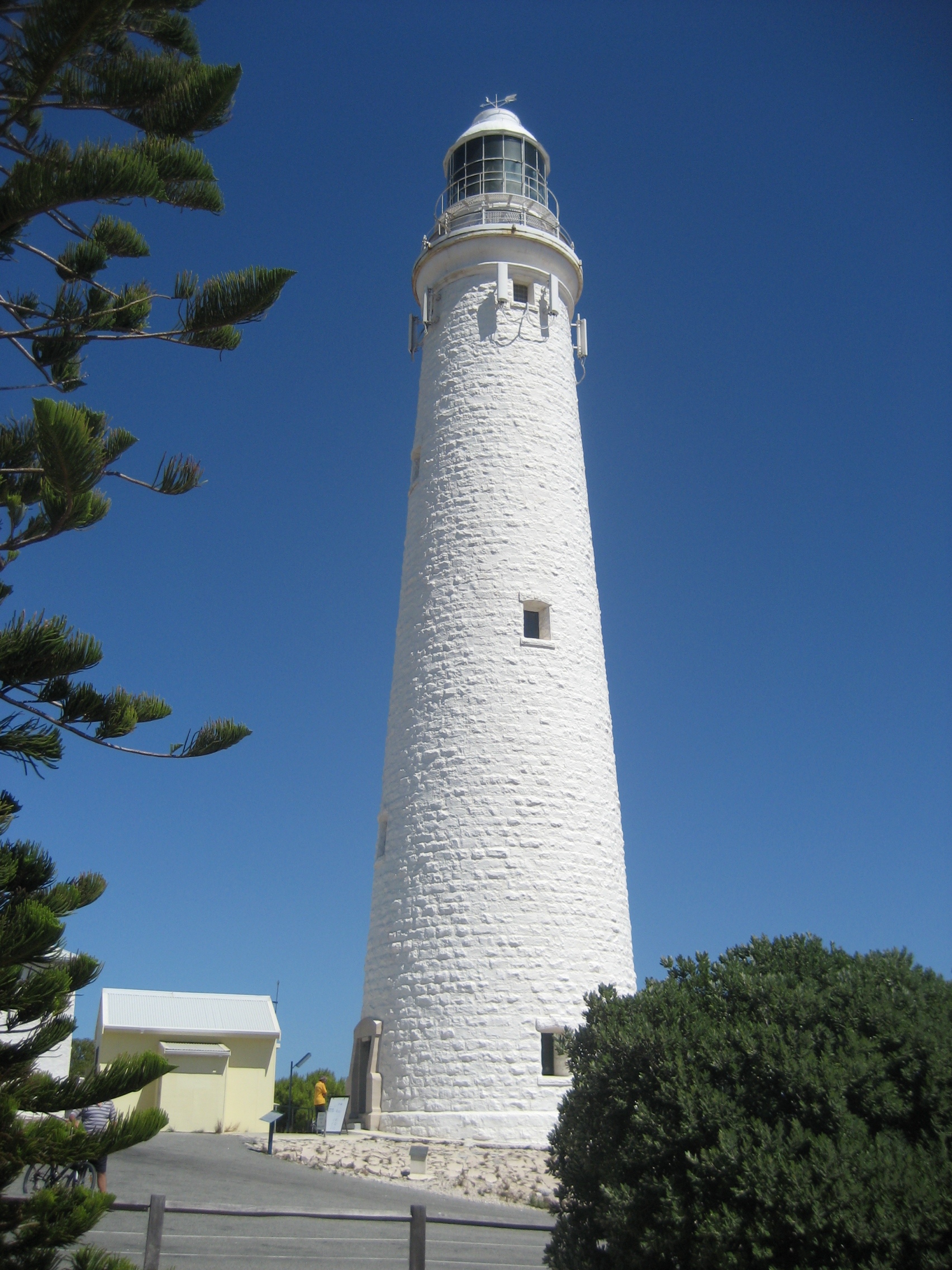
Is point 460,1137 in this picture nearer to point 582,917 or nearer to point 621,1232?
point 582,917

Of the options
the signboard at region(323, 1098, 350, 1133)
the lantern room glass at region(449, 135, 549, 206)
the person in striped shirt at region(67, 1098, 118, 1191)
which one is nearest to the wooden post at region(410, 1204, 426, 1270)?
the person in striped shirt at region(67, 1098, 118, 1191)

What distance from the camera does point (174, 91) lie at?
7.62m

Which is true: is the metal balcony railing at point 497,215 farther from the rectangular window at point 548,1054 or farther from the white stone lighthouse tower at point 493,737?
the rectangular window at point 548,1054

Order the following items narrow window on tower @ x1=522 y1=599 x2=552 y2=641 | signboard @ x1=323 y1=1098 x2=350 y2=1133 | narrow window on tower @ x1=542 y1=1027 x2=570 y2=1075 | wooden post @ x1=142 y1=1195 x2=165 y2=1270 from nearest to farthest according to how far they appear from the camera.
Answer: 1. wooden post @ x1=142 y1=1195 x2=165 y2=1270
2. narrow window on tower @ x1=542 y1=1027 x2=570 y2=1075
3. signboard @ x1=323 y1=1098 x2=350 y2=1133
4. narrow window on tower @ x1=522 y1=599 x2=552 y2=641

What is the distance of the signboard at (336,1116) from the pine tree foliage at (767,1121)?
26.4 ft

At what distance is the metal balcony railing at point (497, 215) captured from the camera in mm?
19672

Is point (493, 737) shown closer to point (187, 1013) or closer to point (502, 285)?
point (502, 285)

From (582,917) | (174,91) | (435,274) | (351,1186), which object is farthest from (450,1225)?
(435,274)

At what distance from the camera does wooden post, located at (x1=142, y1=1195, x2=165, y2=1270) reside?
7.26 m

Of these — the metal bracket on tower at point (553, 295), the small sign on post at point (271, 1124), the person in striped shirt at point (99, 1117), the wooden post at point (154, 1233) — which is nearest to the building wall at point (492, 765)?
the metal bracket on tower at point (553, 295)

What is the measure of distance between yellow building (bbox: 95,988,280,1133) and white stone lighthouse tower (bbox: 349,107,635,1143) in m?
6.69

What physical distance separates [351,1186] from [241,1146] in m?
5.39

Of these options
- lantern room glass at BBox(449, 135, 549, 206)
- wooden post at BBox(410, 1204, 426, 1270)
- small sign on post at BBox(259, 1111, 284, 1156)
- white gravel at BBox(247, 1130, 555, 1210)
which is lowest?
wooden post at BBox(410, 1204, 426, 1270)

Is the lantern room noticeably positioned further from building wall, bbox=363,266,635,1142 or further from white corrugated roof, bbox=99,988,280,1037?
white corrugated roof, bbox=99,988,280,1037
